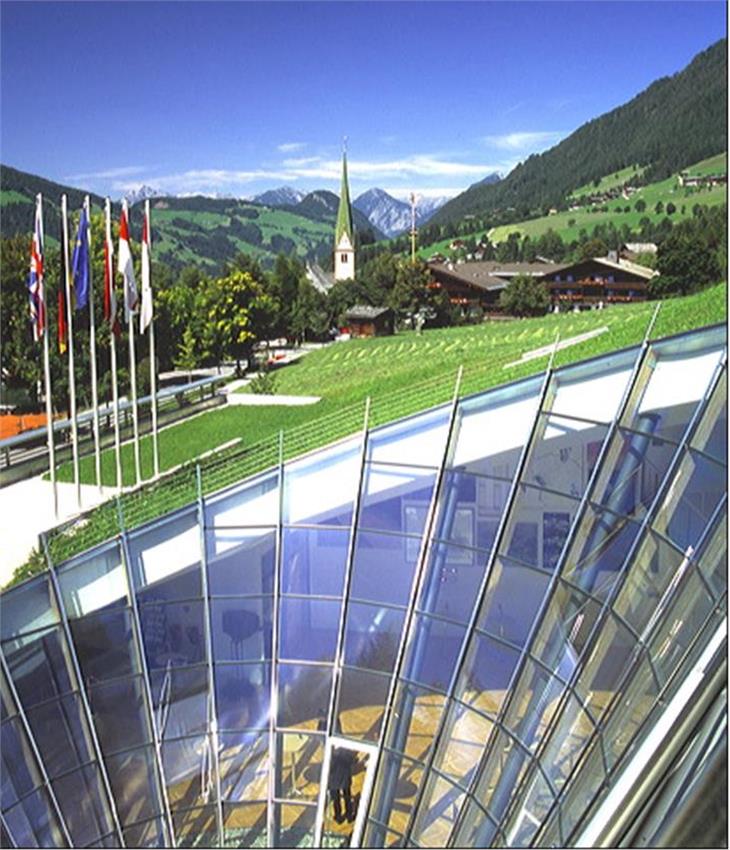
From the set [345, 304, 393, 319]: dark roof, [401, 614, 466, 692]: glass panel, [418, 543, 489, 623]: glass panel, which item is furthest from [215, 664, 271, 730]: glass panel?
[345, 304, 393, 319]: dark roof

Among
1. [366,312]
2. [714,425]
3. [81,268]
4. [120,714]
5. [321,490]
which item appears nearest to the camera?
[714,425]

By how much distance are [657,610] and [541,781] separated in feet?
8.37

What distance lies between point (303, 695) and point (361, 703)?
38.5 inches

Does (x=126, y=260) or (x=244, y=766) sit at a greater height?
(x=126, y=260)

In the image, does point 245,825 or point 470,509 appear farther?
point 470,509

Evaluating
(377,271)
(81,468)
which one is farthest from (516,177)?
(81,468)

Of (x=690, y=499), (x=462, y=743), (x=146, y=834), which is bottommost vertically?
(x=146, y=834)

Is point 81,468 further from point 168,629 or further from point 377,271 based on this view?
point 377,271

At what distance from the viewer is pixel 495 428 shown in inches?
562

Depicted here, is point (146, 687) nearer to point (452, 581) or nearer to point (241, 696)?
point (241, 696)

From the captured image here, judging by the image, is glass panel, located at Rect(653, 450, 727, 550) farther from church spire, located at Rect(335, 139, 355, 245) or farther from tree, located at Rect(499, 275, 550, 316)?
church spire, located at Rect(335, 139, 355, 245)

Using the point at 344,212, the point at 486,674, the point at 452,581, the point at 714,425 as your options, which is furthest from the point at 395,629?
the point at 344,212

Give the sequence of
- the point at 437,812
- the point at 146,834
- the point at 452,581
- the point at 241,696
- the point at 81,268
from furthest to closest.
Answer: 1. the point at 81,268
2. the point at 241,696
3. the point at 452,581
4. the point at 146,834
5. the point at 437,812

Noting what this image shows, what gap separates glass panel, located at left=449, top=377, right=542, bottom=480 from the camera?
13.9 metres
